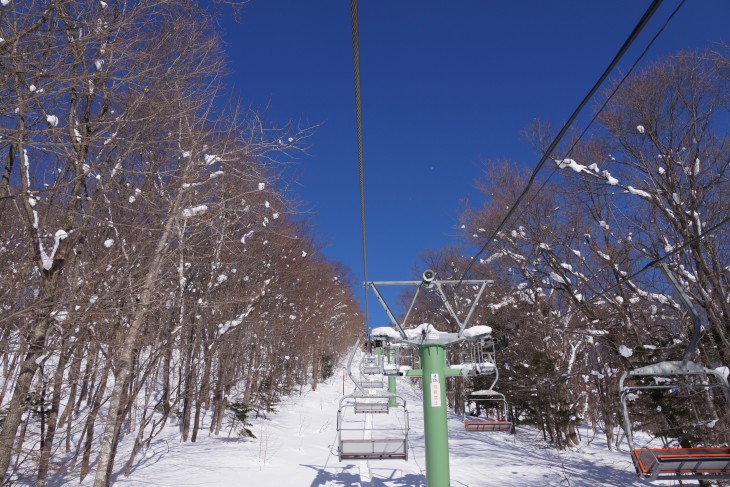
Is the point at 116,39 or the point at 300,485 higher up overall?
the point at 116,39

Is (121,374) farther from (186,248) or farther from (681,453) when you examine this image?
(681,453)

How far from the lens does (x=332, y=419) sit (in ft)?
80.2

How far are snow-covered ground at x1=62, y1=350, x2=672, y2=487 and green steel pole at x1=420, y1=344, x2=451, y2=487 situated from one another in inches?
108

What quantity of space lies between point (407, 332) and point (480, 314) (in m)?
17.3

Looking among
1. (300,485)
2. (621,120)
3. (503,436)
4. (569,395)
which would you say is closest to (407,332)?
(300,485)

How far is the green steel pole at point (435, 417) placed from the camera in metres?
8.76

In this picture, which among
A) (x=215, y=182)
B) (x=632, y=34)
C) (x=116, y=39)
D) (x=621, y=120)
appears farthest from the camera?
(x=621, y=120)

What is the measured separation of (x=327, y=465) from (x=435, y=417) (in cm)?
551

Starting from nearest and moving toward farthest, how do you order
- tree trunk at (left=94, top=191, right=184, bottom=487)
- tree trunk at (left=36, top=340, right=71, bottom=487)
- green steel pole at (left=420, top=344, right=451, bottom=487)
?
tree trunk at (left=36, top=340, right=71, bottom=487)
tree trunk at (left=94, top=191, right=184, bottom=487)
green steel pole at (left=420, top=344, right=451, bottom=487)

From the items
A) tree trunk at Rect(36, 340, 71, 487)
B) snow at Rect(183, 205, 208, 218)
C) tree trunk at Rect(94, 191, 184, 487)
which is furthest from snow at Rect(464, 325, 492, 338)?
tree trunk at Rect(36, 340, 71, 487)

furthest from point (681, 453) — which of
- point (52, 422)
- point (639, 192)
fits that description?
point (52, 422)

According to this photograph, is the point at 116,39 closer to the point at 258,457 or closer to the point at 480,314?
the point at 258,457

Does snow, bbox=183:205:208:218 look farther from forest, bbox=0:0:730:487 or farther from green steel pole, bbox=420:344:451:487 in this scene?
green steel pole, bbox=420:344:451:487

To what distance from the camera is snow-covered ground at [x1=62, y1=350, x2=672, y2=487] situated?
11008 mm
